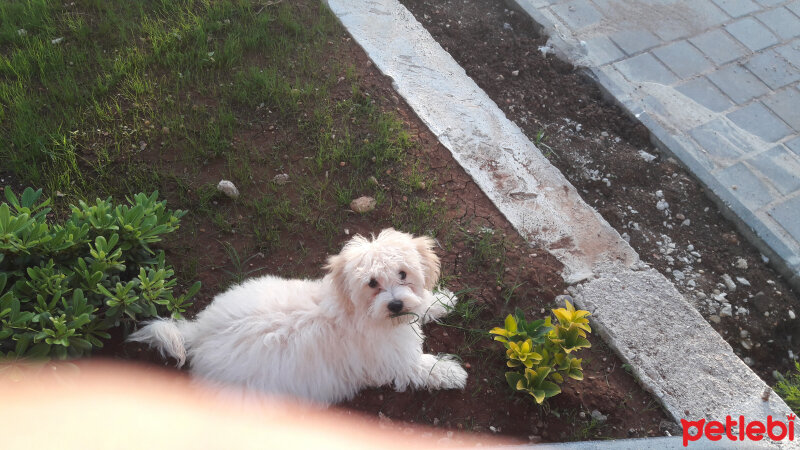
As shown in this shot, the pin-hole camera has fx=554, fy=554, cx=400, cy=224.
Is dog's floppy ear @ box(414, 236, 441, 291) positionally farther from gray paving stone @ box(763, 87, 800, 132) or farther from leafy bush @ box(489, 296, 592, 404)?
gray paving stone @ box(763, 87, 800, 132)

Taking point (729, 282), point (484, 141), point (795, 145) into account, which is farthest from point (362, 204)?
point (795, 145)

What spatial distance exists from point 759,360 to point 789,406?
0.99 feet

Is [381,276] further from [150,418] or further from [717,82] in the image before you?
[717,82]

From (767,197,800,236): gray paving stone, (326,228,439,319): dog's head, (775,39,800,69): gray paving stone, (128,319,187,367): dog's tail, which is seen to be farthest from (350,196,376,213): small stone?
(775,39,800,69): gray paving stone

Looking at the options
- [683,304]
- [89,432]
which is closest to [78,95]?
[89,432]

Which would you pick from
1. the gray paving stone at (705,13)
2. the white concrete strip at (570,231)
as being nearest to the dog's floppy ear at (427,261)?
the white concrete strip at (570,231)

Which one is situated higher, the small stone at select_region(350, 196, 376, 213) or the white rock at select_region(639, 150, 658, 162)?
the white rock at select_region(639, 150, 658, 162)

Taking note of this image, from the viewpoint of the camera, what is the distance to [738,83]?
4.29 m

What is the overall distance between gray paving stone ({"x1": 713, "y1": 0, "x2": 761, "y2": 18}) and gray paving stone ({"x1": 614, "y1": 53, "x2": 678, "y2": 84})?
1012 millimetres

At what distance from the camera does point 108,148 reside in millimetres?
3662

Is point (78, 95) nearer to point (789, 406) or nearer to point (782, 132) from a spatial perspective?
point (789, 406)

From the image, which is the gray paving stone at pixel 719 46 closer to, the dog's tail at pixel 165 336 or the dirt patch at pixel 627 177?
the dirt patch at pixel 627 177

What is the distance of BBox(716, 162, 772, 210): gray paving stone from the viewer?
3.64 metres

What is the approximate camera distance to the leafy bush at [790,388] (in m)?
2.82
